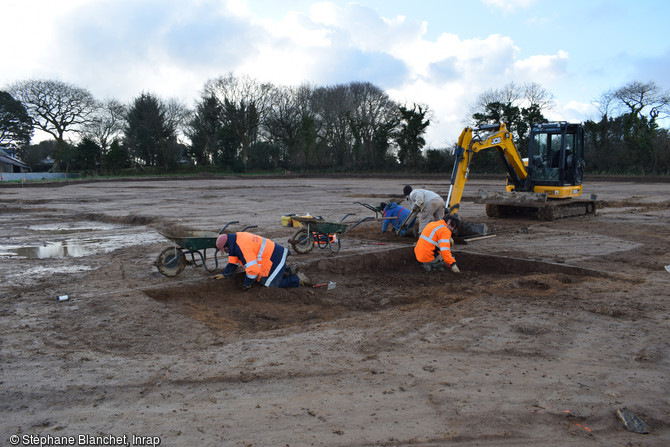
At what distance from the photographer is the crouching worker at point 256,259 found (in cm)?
673

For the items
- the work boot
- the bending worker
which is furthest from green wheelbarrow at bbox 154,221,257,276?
the bending worker

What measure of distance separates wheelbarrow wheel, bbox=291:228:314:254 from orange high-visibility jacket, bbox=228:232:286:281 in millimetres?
2399

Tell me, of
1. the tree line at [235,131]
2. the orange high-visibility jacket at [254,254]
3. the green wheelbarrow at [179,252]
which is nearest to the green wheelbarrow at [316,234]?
the green wheelbarrow at [179,252]

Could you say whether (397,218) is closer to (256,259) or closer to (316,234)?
(316,234)

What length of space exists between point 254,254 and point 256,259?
0.26ft

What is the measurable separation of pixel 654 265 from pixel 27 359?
940cm

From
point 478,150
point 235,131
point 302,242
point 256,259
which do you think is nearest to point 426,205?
point 302,242

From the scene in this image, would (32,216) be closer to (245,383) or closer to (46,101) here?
(245,383)

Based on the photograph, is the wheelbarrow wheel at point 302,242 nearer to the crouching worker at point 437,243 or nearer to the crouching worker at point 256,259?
the crouching worker at point 256,259

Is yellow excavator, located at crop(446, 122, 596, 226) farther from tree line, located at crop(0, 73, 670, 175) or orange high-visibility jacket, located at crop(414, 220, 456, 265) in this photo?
tree line, located at crop(0, 73, 670, 175)

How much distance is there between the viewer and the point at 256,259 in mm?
6855

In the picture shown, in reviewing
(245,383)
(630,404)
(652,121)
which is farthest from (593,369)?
(652,121)

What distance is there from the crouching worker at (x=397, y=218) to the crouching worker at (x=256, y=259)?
461 cm

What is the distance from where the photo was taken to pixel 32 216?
56.9 ft
